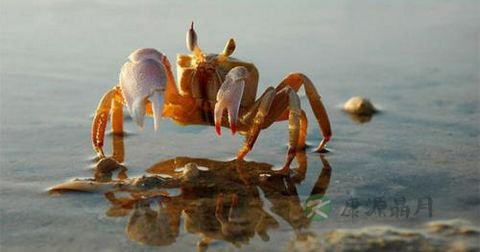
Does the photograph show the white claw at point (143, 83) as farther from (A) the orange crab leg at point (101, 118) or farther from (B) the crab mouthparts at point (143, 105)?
(A) the orange crab leg at point (101, 118)

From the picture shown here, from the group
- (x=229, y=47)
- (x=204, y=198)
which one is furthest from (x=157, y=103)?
(x=229, y=47)

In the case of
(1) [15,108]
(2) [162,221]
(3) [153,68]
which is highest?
(3) [153,68]

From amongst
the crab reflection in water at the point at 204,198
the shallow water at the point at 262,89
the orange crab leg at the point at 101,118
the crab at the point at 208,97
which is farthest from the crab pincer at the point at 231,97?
the orange crab leg at the point at 101,118

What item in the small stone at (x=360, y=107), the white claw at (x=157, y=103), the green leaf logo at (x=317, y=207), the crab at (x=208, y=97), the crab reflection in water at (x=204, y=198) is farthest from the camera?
the small stone at (x=360, y=107)

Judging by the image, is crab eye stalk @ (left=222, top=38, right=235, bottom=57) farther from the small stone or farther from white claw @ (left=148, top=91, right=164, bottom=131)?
the small stone

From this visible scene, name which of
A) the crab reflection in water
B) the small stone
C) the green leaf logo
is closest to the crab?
the crab reflection in water

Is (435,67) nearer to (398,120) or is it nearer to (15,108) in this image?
(398,120)

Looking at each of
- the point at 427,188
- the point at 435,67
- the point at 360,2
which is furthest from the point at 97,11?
the point at 427,188
